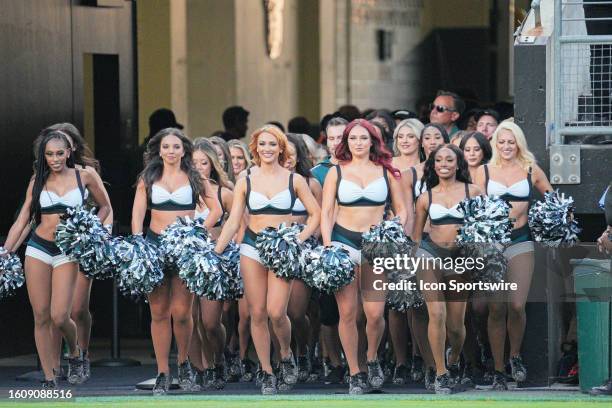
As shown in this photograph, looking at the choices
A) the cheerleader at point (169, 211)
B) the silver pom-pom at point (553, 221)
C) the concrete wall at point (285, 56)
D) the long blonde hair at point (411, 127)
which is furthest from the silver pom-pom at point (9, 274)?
the concrete wall at point (285, 56)

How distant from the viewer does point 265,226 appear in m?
12.3

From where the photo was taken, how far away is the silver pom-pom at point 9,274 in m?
12.6

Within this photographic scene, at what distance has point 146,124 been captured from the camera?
63.3ft

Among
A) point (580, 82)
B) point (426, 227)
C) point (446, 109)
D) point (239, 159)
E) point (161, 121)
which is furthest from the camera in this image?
point (161, 121)

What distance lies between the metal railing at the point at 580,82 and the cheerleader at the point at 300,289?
191cm

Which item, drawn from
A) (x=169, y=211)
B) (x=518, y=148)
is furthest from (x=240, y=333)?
(x=518, y=148)

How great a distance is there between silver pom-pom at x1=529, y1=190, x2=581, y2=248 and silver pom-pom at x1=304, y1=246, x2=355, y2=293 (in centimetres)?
144

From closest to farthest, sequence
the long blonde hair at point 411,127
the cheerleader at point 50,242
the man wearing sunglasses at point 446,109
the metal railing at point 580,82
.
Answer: the cheerleader at point 50,242, the metal railing at point 580,82, the long blonde hair at point 411,127, the man wearing sunglasses at point 446,109

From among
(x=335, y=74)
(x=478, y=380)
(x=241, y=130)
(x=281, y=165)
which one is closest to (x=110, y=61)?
(x=241, y=130)

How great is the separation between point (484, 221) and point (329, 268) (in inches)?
45.9

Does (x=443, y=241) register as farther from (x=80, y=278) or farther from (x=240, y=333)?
(x=80, y=278)

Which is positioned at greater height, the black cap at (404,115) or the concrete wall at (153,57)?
the concrete wall at (153,57)

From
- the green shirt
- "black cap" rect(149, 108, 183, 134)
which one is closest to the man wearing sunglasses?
the green shirt

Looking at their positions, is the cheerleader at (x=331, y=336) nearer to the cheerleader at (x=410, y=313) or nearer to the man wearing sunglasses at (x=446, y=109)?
the cheerleader at (x=410, y=313)
